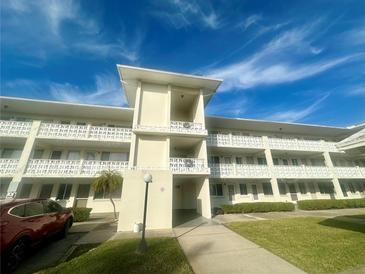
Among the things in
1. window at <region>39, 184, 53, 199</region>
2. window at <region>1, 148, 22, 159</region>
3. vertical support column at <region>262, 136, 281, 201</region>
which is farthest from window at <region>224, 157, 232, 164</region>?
window at <region>1, 148, 22, 159</region>

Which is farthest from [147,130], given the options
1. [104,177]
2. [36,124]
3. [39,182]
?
[39,182]

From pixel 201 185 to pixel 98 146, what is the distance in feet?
39.2

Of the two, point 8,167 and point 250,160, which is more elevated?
point 250,160

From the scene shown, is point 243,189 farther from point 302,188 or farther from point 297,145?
point 297,145

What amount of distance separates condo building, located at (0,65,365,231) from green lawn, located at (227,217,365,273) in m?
5.19

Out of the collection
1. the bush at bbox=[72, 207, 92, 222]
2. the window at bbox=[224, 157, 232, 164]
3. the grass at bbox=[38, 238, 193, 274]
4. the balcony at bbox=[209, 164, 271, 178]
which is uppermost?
the window at bbox=[224, 157, 232, 164]

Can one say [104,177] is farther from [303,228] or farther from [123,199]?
[303,228]

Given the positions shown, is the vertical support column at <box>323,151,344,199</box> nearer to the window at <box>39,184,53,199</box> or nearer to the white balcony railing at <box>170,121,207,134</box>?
the white balcony railing at <box>170,121,207,134</box>

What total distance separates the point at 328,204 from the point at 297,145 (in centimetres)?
720

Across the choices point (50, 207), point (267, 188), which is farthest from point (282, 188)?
point (50, 207)

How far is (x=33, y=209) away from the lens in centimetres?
705

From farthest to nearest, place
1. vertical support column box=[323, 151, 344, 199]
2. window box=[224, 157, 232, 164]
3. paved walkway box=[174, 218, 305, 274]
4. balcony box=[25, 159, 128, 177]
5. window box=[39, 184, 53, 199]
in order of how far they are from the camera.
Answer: window box=[224, 157, 232, 164], vertical support column box=[323, 151, 344, 199], window box=[39, 184, 53, 199], balcony box=[25, 159, 128, 177], paved walkway box=[174, 218, 305, 274]

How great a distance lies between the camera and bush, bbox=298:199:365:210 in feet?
56.9

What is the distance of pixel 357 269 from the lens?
4.95m
